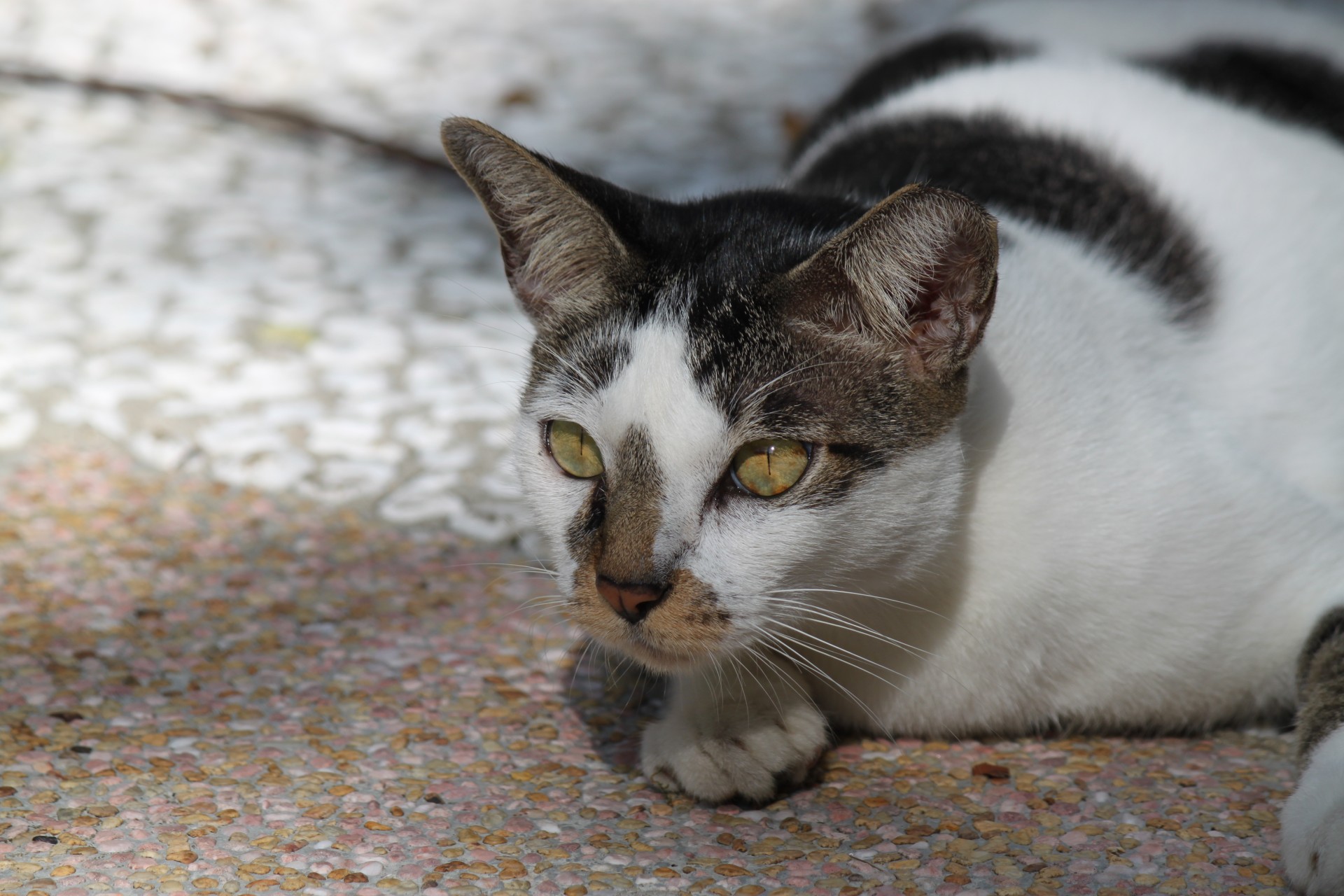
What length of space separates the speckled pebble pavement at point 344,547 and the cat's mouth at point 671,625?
0.30m

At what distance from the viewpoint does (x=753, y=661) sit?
2.18 meters

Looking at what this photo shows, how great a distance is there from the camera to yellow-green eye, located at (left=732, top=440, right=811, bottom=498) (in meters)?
1.86

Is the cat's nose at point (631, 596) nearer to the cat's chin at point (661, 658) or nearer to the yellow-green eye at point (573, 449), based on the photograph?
the cat's chin at point (661, 658)

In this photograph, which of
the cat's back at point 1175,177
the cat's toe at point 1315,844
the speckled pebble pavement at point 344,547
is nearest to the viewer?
the cat's toe at point 1315,844

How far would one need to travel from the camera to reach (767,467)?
1861 mm

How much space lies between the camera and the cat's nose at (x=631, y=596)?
1792 millimetres

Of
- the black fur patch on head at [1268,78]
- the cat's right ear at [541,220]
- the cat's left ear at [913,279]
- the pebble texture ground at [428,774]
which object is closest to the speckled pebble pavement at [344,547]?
the pebble texture ground at [428,774]

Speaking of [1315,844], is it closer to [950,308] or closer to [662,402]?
[950,308]

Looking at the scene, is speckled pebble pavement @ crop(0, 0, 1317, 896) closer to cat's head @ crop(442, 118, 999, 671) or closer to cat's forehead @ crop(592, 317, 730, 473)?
cat's head @ crop(442, 118, 999, 671)

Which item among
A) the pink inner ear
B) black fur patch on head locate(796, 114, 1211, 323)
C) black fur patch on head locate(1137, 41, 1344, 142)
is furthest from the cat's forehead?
black fur patch on head locate(1137, 41, 1344, 142)

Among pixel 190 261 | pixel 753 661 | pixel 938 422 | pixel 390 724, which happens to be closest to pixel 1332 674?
pixel 938 422

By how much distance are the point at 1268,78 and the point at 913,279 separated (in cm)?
198

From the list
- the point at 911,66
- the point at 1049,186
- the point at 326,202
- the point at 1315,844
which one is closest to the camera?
the point at 1315,844

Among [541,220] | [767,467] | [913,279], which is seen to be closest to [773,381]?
[767,467]
